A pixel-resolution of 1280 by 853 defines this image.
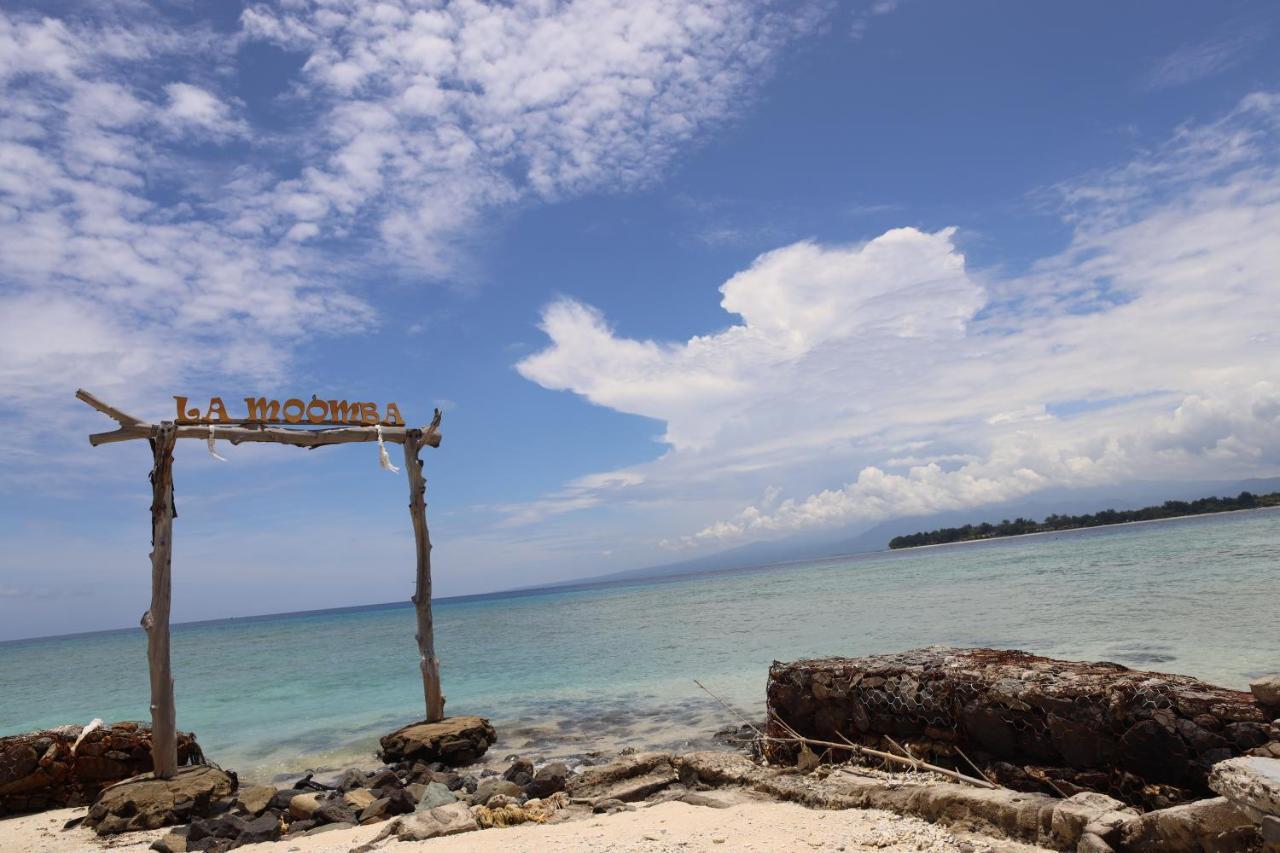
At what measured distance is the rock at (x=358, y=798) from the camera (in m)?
7.84

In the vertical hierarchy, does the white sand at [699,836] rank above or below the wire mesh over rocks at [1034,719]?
below

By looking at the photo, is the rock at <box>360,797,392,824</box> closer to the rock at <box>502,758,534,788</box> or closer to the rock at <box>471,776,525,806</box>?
the rock at <box>471,776,525,806</box>

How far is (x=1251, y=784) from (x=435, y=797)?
22.4 ft

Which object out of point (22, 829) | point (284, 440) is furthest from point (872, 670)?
point (22, 829)

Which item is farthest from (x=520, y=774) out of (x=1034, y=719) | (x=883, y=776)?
(x=1034, y=719)

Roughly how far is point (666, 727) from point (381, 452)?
5883 millimetres

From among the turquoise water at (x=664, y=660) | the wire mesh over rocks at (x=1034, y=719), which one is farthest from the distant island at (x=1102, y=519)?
the wire mesh over rocks at (x=1034, y=719)

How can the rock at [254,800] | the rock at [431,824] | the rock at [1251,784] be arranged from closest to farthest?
the rock at [1251,784]
the rock at [431,824]
the rock at [254,800]

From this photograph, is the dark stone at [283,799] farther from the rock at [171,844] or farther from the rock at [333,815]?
the rock at [171,844]

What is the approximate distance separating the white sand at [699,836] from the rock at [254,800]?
0.92 metres

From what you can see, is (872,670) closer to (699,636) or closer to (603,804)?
(603,804)

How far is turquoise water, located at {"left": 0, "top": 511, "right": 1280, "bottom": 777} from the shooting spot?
12250mm

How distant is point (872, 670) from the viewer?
289 inches

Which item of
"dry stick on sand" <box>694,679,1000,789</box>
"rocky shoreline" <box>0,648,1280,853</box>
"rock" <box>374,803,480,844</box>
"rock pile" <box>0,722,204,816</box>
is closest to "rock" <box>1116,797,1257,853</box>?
"rocky shoreline" <box>0,648,1280,853</box>
